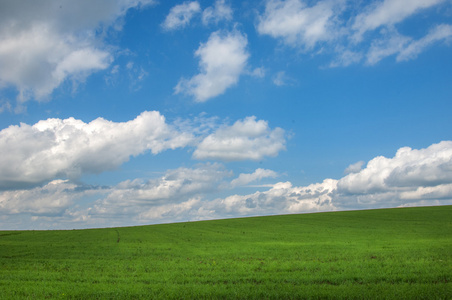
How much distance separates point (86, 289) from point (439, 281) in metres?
18.2

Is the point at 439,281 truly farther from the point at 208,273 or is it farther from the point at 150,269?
the point at 150,269

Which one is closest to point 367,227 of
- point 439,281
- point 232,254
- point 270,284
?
point 232,254

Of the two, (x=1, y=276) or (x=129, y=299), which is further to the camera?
(x=1, y=276)

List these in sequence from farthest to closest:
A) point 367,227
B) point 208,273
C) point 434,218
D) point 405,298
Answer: point 434,218, point 367,227, point 208,273, point 405,298

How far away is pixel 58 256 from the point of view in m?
31.4

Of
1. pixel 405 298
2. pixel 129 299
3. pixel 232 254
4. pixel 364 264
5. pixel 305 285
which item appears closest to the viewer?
pixel 405 298

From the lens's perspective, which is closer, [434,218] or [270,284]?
[270,284]

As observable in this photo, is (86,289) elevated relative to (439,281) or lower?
elevated

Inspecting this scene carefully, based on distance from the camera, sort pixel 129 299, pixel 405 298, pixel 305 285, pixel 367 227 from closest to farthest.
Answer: pixel 405 298 → pixel 129 299 → pixel 305 285 → pixel 367 227

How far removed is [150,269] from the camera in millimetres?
22359

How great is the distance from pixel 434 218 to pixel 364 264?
2097 inches

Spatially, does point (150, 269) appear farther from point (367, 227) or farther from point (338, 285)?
point (367, 227)

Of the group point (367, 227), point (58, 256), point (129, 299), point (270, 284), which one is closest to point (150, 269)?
point (129, 299)

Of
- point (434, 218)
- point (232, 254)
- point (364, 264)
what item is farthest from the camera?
point (434, 218)
